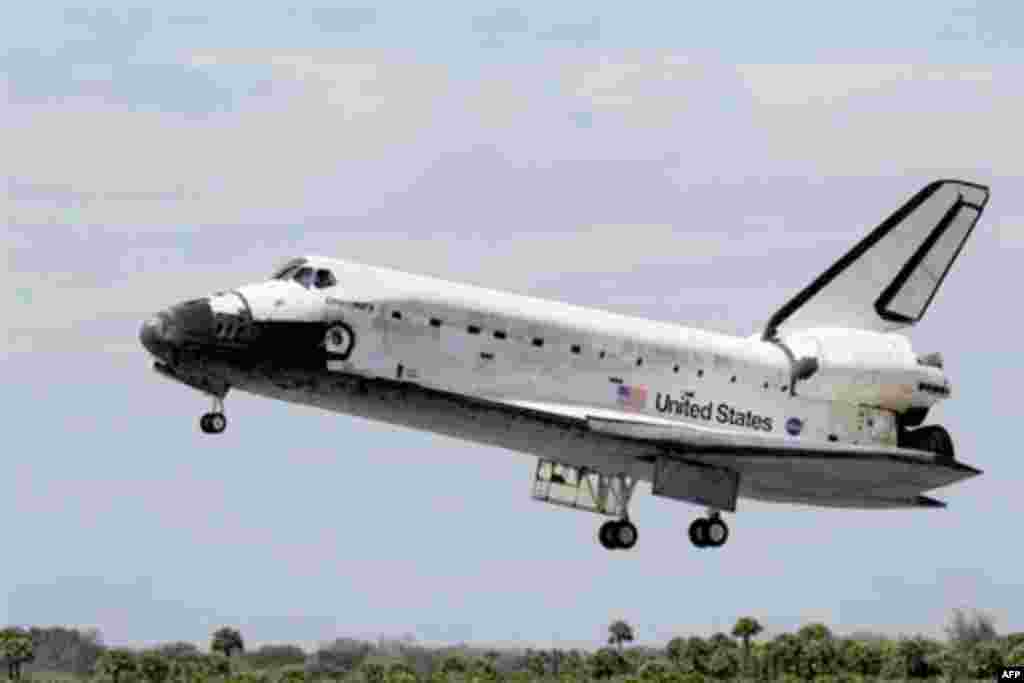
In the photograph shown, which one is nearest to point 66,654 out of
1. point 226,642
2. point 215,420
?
point 226,642

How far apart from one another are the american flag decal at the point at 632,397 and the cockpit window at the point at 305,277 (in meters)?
6.07

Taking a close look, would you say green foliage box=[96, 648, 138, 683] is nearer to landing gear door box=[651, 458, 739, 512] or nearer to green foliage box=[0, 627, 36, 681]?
green foliage box=[0, 627, 36, 681]

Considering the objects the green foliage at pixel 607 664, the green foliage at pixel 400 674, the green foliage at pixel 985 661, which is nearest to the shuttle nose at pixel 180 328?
the green foliage at pixel 400 674

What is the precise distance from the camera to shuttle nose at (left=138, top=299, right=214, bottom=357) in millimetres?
41062

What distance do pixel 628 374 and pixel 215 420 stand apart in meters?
7.43

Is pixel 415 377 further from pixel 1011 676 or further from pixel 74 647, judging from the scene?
pixel 74 647

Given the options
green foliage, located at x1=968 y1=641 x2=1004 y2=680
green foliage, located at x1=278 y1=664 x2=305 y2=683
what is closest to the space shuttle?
green foliage, located at x1=278 y1=664 x2=305 y2=683

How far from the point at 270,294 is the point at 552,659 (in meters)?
25.8

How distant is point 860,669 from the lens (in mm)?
65438

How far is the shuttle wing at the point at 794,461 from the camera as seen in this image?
44031mm

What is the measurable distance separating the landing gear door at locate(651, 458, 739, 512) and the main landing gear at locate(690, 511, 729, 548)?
2.36 feet

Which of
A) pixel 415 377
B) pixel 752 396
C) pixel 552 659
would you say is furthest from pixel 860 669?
pixel 415 377

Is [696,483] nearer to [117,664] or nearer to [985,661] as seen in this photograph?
[985,661]

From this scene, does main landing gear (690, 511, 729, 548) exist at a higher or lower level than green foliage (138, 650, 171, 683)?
higher
